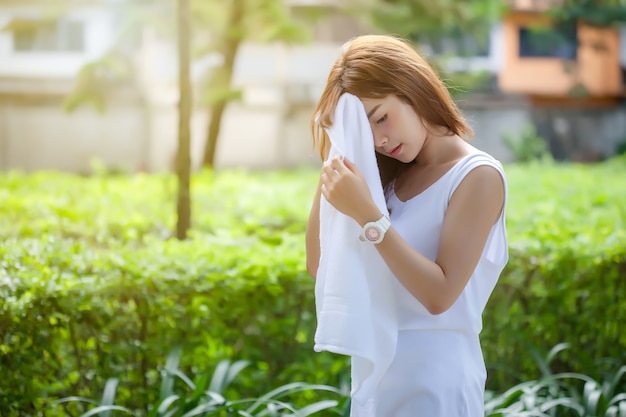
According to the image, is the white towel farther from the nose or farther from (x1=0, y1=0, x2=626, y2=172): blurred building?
(x1=0, y1=0, x2=626, y2=172): blurred building

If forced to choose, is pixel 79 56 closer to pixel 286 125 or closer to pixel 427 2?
pixel 286 125

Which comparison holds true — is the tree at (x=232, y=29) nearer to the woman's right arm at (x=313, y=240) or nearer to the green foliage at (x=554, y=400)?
the green foliage at (x=554, y=400)

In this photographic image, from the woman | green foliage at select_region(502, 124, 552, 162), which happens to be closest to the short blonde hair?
the woman

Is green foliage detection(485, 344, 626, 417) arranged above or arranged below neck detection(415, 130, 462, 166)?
below

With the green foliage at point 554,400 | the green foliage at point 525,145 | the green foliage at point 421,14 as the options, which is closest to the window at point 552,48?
the green foliage at point 525,145

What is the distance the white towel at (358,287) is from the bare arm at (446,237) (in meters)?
0.06

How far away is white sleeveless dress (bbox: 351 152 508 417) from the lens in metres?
2.08

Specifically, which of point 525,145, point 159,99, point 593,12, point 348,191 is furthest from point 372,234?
point 525,145

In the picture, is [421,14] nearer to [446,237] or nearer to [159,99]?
[446,237]

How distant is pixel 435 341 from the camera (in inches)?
83.0

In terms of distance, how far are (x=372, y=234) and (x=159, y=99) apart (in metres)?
18.8

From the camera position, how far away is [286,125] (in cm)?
2095

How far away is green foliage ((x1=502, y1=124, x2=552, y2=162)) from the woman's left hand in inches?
763

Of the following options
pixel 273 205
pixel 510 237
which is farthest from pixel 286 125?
pixel 510 237
